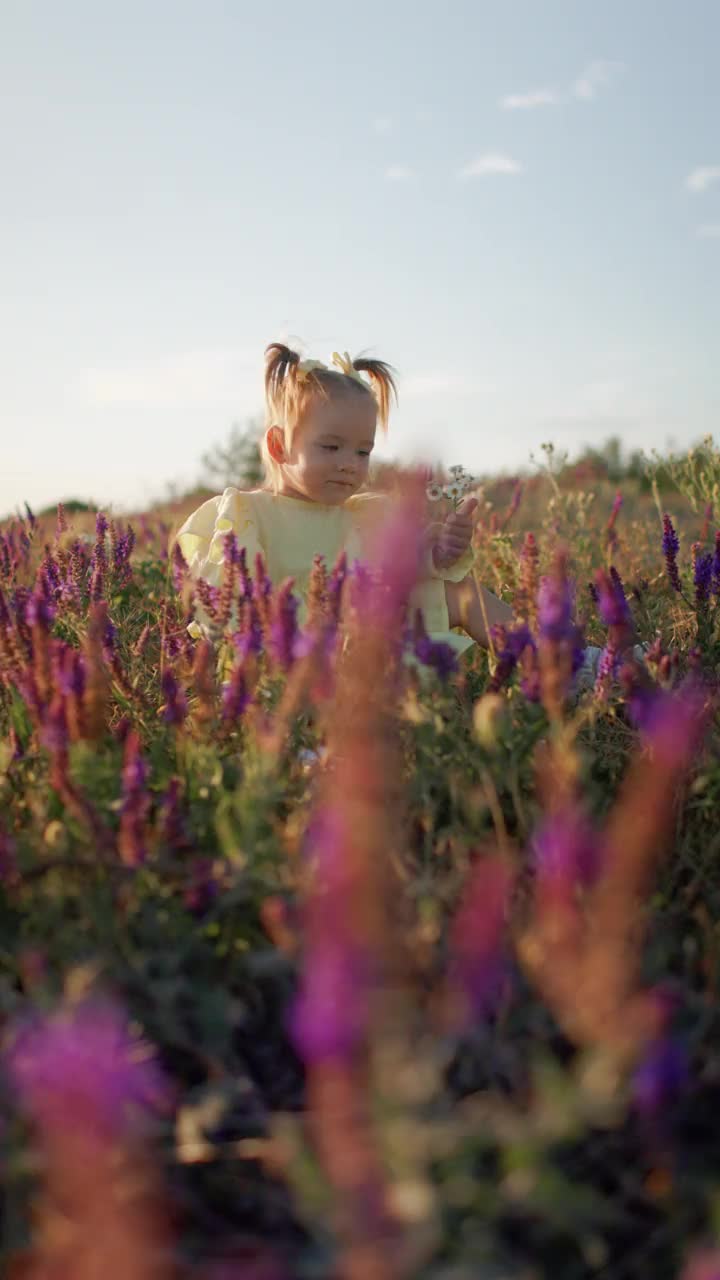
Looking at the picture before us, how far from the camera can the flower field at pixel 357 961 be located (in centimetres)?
100

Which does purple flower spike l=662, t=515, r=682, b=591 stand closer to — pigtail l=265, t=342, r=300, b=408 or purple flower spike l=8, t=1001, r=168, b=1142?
pigtail l=265, t=342, r=300, b=408

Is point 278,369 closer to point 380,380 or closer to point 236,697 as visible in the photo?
point 380,380

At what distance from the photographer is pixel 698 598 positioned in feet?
9.17

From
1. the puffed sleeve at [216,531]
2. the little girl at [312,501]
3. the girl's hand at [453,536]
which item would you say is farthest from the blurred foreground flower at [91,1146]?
the little girl at [312,501]

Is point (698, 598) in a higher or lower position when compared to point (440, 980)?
higher

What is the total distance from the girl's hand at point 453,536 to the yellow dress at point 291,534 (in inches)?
9.8

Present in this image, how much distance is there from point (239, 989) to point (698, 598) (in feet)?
5.69

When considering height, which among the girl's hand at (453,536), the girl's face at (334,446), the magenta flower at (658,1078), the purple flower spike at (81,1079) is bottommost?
the magenta flower at (658,1078)

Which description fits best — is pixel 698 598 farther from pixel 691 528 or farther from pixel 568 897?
pixel 691 528

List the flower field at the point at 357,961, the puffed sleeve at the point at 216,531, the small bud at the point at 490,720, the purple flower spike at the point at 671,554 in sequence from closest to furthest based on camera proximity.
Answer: the flower field at the point at 357,961 → the small bud at the point at 490,720 → the purple flower spike at the point at 671,554 → the puffed sleeve at the point at 216,531

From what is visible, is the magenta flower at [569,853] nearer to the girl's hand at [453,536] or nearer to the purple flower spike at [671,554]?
the purple flower spike at [671,554]

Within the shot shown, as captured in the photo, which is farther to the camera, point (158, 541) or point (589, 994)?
point (158, 541)

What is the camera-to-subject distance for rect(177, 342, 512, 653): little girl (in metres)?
3.68

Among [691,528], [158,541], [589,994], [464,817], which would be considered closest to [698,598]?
[464,817]
